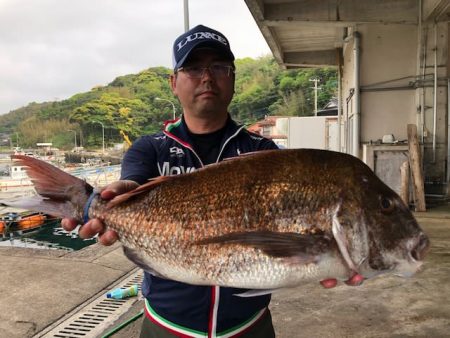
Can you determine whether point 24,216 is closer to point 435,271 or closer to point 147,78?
point 435,271

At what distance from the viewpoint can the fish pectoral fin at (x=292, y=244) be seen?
155 cm

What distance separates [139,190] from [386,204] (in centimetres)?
103

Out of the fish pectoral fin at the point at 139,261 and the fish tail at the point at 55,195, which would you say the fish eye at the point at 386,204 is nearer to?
the fish pectoral fin at the point at 139,261

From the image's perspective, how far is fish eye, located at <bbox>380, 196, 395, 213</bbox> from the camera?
1.67 meters

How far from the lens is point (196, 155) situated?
210cm

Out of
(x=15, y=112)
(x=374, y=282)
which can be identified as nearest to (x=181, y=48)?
(x=374, y=282)

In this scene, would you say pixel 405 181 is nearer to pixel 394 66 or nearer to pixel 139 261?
pixel 394 66

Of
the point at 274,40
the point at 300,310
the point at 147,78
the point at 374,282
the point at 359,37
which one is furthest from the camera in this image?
the point at 147,78

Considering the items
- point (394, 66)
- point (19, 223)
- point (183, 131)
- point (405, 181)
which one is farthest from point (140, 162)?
point (19, 223)

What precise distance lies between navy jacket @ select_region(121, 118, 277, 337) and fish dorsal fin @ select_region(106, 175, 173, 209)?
20 centimetres

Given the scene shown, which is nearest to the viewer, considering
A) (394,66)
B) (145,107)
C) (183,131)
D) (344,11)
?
(183,131)

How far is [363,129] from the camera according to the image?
9.95m

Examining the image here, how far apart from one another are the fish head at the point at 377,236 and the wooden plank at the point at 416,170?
7410 mm

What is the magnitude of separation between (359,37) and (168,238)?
939 centimetres
